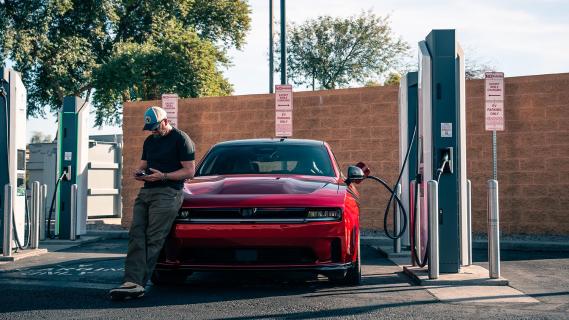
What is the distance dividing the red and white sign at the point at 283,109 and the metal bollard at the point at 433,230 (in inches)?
248

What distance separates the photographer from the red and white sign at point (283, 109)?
14.0 meters

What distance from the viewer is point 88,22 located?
34.1 meters

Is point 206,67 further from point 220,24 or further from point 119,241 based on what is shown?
point 119,241

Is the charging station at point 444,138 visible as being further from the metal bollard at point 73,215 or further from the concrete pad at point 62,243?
the metal bollard at point 73,215

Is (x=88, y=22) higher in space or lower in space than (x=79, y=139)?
higher

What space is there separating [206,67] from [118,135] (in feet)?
31.5

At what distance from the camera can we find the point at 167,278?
777 centimetres

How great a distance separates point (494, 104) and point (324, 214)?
6242 mm

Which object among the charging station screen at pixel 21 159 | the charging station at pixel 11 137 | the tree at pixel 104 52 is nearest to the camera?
the charging station at pixel 11 137

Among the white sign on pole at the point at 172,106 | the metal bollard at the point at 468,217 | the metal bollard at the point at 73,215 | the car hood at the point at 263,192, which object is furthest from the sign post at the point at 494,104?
the metal bollard at the point at 73,215

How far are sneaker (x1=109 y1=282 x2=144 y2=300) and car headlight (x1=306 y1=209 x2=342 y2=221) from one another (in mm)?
1654

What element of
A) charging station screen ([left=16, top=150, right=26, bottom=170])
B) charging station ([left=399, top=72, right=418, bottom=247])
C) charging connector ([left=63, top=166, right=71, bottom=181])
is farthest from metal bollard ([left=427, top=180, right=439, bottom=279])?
charging connector ([left=63, top=166, right=71, bottom=181])

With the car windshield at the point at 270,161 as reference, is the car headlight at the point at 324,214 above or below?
below

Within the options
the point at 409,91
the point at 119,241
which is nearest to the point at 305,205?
the point at 409,91
